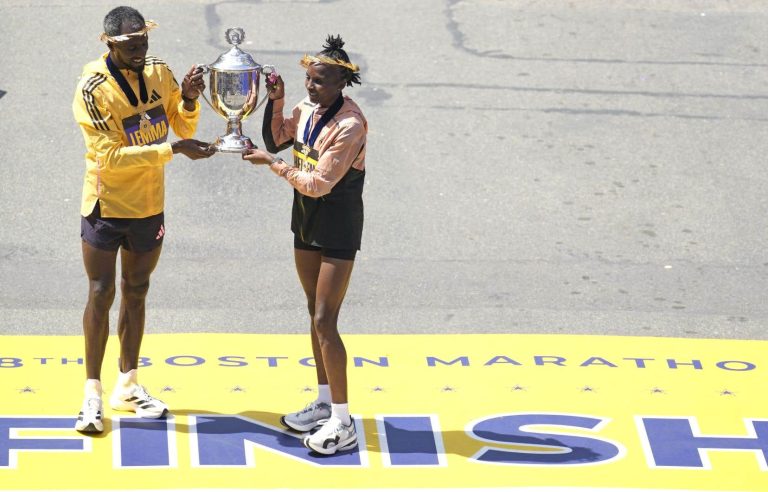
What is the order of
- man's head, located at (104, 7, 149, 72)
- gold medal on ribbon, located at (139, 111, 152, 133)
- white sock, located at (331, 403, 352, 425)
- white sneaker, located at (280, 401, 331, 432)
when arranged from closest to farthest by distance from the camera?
man's head, located at (104, 7, 149, 72) < gold medal on ribbon, located at (139, 111, 152, 133) < white sock, located at (331, 403, 352, 425) < white sneaker, located at (280, 401, 331, 432)

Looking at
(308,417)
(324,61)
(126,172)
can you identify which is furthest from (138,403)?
(324,61)

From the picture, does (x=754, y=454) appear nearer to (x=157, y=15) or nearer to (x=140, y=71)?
(x=140, y=71)

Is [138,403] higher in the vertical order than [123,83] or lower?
lower

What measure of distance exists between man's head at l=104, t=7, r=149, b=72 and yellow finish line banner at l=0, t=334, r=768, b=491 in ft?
6.19

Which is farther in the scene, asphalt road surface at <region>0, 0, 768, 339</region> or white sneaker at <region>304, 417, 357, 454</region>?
asphalt road surface at <region>0, 0, 768, 339</region>

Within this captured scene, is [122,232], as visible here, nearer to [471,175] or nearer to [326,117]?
[326,117]

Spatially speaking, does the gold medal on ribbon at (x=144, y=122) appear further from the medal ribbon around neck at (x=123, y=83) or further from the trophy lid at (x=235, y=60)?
the trophy lid at (x=235, y=60)

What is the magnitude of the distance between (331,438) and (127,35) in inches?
86.4

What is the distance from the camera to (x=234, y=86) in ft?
22.7

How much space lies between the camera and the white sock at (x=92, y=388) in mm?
6973

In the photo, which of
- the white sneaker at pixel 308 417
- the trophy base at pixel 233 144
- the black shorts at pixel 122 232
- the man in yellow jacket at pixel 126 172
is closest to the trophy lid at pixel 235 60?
the man in yellow jacket at pixel 126 172

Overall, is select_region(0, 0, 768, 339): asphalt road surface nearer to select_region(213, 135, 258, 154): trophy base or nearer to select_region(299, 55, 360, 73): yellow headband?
select_region(213, 135, 258, 154): trophy base

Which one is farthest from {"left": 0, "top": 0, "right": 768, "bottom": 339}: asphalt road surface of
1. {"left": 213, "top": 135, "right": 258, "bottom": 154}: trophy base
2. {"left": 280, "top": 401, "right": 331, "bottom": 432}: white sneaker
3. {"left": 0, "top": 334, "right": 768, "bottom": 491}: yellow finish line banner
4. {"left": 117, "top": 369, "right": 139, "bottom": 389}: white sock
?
{"left": 213, "top": 135, "right": 258, "bottom": 154}: trophy base

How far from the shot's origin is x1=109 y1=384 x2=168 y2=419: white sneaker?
714cm
